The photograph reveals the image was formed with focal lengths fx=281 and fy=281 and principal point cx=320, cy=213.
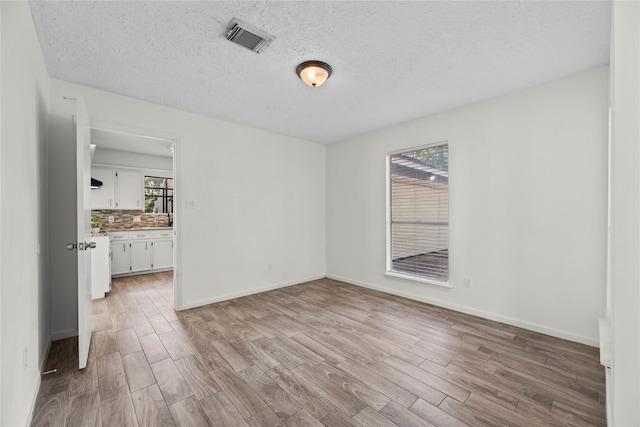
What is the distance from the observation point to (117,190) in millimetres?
5699

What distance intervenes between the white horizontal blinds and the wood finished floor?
773mm

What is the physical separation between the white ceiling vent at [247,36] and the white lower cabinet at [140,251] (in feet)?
15.7

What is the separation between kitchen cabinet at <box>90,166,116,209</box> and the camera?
18.0 feet

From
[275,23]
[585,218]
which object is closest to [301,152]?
[275,23]

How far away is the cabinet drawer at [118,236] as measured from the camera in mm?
5215

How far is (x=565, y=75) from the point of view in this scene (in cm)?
260

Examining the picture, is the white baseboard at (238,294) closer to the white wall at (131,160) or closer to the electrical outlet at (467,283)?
the electrical outlet at (467,283)

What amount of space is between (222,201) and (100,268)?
2.08 meters

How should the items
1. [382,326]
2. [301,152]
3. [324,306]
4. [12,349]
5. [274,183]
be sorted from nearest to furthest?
[12,349], [382,326], [324,306], [274,183], [301,152]

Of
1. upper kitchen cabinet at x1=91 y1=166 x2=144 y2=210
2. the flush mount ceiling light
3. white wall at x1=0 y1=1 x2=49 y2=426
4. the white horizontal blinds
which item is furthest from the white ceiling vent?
upper kitchen cabinet at x1=91 y1=166 x2=144 y2=210

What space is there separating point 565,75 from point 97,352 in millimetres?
4878

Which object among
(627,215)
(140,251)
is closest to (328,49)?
(627,215)

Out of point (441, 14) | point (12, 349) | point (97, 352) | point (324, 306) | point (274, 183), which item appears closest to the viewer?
point (12, 349)

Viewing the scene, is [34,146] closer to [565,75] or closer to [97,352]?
[97,352]
